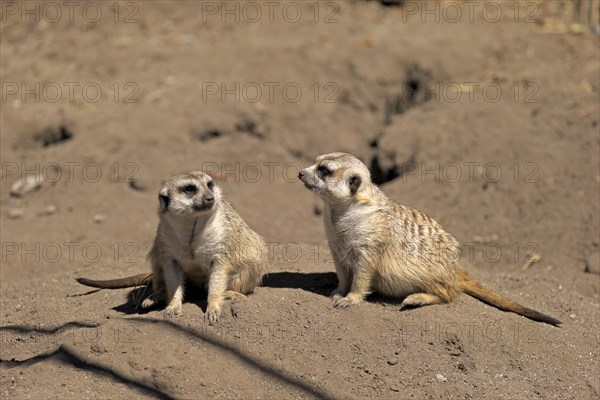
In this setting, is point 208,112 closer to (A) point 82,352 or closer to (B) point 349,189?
(B) point 349,189

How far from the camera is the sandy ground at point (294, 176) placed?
4.00 m

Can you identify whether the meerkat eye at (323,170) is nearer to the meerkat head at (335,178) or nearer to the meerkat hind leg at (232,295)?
the meerkat head at (335,178)

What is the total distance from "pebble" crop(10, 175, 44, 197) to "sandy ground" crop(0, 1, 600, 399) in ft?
0.21

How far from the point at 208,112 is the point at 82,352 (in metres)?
4.42

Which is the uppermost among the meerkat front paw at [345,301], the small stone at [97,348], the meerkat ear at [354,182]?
the meerkat ear at [354,182]

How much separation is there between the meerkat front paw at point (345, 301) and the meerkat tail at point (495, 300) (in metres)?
0.70

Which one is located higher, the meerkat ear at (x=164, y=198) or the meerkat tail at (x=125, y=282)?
the meerkat ear at (x=164, y=198)

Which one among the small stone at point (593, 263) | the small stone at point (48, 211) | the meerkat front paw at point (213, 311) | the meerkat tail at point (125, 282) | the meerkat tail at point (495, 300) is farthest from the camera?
the small stone at point (48, 211)

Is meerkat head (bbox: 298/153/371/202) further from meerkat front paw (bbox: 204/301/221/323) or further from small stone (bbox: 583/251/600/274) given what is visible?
small stone (bbox: 583/251/600/274)

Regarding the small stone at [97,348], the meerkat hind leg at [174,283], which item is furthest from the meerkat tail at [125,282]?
the small stone at [97,348]

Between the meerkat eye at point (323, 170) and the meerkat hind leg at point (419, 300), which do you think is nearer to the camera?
the meerkat eye at point (323, 170)

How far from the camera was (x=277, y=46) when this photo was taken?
8.94 meters

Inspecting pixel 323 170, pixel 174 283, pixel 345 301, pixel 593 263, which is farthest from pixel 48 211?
pixel 593 263

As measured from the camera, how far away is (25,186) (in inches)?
289
